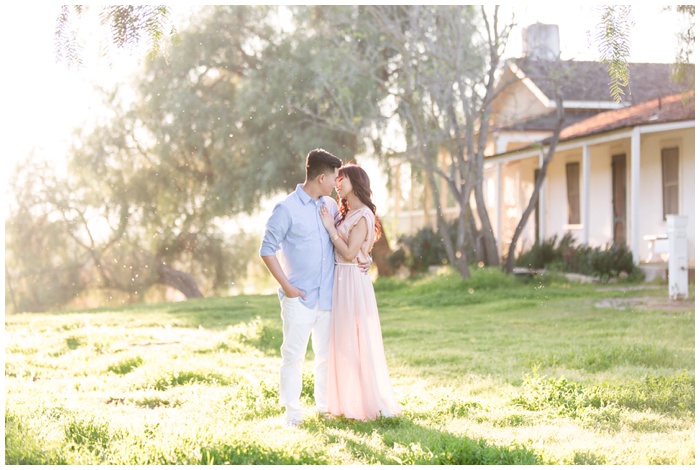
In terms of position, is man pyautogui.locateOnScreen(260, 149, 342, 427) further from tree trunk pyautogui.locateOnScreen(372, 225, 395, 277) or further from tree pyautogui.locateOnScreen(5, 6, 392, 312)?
tree trunk pyautogui.locateOnScreen(372, 225, 395, 277)

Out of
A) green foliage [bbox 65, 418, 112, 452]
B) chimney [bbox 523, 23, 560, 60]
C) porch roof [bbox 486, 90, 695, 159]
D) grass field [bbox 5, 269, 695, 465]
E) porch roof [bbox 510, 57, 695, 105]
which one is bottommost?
grass field [bbox 5, 269, 695, 465]

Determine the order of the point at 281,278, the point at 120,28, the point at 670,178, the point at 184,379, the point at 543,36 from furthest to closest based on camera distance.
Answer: the point at 543,36 < the point at 670,178 < the point at 184,379 < the point at 120,28 < the point at 281,278

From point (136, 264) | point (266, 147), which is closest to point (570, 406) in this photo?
point (266, 147)

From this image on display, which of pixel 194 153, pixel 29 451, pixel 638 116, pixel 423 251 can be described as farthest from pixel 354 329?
pixel 194 153

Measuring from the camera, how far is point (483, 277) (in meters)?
18.4

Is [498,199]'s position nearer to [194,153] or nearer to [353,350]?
[194,153]

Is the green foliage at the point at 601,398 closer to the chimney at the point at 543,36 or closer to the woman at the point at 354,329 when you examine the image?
the woman at the point at 354,329

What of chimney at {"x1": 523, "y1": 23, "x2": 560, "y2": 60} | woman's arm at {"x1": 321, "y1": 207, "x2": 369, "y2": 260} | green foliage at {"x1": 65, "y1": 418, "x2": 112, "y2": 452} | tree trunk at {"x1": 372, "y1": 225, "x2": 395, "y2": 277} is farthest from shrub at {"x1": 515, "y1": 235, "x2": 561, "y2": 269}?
green foliage at {"x1": 65, "y1": 418, "x2": 112, "y2": 452}

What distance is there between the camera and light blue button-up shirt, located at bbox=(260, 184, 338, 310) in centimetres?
630

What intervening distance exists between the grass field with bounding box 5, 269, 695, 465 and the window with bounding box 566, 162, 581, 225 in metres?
6.91

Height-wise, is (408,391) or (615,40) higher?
(615,40)

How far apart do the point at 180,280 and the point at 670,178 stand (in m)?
14.4

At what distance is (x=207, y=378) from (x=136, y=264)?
19150 millimetres

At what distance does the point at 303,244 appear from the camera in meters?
6.39
